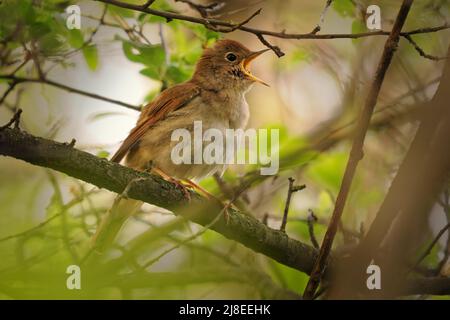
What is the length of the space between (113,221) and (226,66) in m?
1.81

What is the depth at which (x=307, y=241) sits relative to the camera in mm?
4152

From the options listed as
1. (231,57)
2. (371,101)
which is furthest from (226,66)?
(371,101)

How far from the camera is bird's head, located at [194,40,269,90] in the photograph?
483 cm

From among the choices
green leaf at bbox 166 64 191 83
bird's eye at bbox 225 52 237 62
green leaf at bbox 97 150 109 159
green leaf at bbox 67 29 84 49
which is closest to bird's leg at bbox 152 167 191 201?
green leaf at bbox 97 150 109 159

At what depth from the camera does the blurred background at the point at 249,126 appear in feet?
10.4

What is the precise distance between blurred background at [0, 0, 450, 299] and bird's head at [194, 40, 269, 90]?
0.24 meters

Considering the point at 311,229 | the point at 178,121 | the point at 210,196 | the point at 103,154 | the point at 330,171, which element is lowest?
the point at 311,229

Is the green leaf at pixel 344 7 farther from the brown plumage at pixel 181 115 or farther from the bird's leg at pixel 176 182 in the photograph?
the bird's leg at pixel 176 182

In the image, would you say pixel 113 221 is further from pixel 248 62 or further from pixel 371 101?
pixel 248 62

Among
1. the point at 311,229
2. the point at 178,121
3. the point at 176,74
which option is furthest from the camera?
the point at 178,121

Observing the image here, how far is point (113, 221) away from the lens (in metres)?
3.59


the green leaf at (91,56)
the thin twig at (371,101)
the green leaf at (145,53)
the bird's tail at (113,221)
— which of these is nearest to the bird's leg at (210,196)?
the bird's tail at (113,221)
